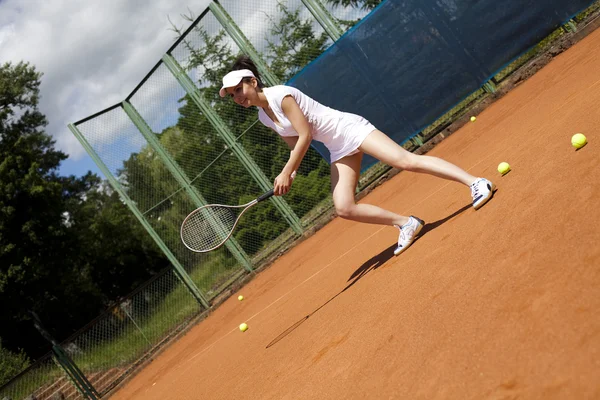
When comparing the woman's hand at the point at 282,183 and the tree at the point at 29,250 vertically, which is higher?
the tree at the point at 29,250

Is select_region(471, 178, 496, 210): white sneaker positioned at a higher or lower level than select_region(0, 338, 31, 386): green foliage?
lower

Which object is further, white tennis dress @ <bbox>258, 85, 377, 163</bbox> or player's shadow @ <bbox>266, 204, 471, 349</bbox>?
player's shadow @ <bbox>266, 204, 471, 349</bbox>

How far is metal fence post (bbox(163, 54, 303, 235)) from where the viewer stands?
453 inches

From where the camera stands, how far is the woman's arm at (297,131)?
5000 millimetres

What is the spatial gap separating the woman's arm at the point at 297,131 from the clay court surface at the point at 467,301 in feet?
3.16

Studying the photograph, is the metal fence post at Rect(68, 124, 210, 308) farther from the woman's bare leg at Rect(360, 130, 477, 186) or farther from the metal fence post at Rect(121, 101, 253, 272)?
the woman's bare leg at Rect(360, 130, 477, 186)

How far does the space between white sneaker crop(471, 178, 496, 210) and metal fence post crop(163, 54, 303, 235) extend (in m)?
6.85

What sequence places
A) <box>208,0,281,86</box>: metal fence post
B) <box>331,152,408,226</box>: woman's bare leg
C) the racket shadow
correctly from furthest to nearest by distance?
<box>208,0,281,86</box>: metal fence post → the racket shadow → <box>331,152,408,226</box>: woman's bare leg

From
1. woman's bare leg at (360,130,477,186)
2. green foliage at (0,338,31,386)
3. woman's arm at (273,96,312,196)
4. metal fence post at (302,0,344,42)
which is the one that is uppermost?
metal fence post at (302,0,344,42)

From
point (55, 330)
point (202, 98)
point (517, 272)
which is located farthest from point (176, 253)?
point (55, 330)

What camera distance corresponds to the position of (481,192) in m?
4.70

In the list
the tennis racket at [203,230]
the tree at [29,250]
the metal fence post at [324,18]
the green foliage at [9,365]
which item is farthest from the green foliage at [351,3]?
the tree at [29,250]

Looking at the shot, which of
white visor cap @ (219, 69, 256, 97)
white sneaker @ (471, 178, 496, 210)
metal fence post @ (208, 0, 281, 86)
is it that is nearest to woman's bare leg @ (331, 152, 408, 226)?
white sneaker @ (471, 178, 496, 210)

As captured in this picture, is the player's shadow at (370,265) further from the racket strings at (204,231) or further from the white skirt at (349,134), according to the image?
the racket strings at (204,231)
